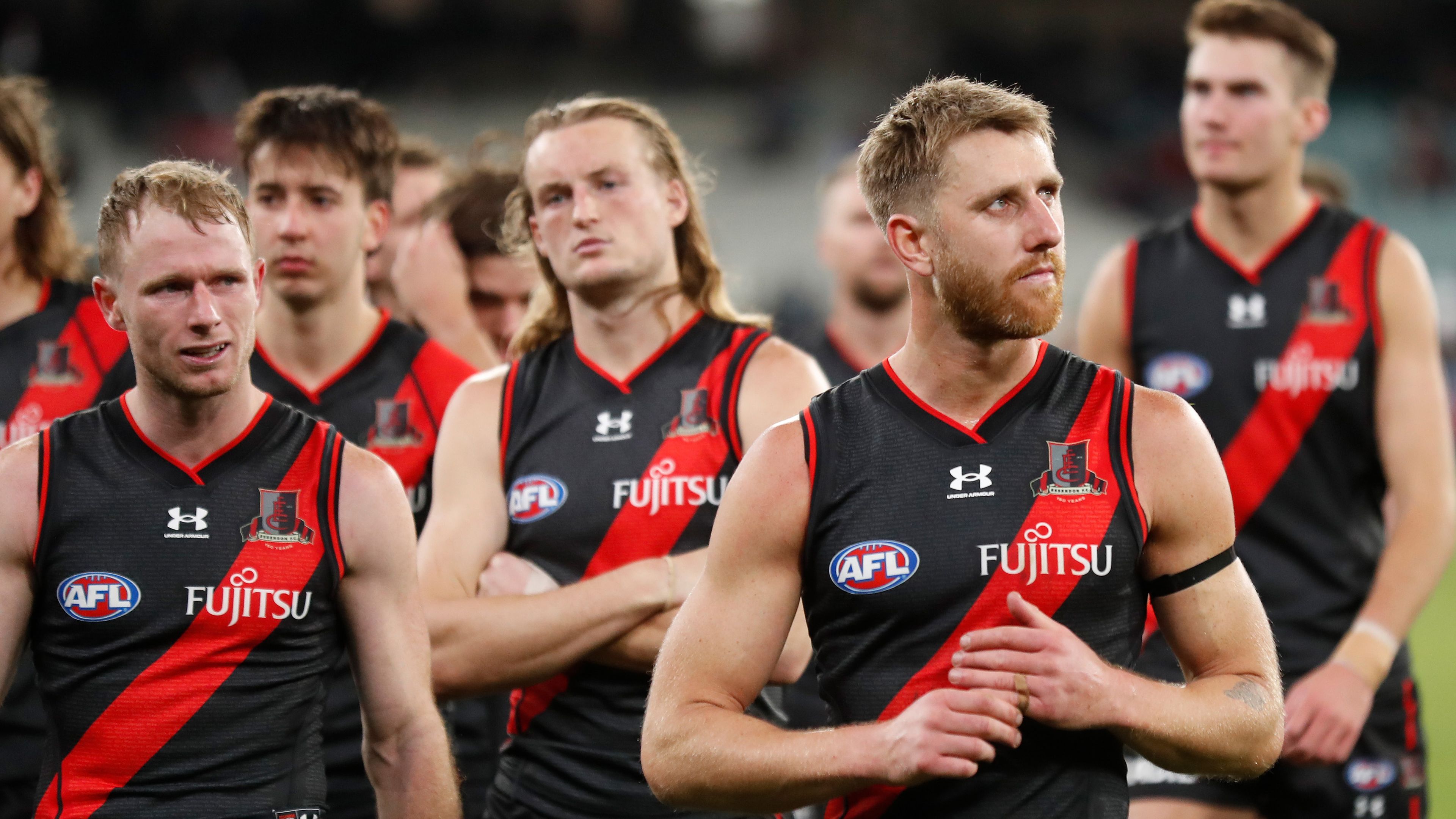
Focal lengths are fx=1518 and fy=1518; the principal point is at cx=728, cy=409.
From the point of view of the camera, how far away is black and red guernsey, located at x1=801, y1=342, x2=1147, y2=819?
3027 millimetres

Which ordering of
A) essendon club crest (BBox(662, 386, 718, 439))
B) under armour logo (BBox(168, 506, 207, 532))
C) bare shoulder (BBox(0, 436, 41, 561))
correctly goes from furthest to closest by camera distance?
essendon club crest (BBox(662, 386, 718, 439)) → under armour logo (BBox(168, 506, 207, 532)) → bare shoulder (BBox(0, 436, 41, 561))

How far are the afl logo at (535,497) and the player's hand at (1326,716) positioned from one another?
2292mm

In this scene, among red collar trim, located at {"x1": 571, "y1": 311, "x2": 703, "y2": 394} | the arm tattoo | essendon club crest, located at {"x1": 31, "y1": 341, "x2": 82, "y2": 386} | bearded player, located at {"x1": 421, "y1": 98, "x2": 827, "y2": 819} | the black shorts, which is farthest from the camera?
the black shorts

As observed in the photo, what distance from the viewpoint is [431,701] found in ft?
11.8

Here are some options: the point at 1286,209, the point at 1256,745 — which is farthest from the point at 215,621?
the point at 1286,209

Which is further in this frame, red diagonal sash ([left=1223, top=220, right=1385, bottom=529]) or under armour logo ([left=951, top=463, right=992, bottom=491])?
red diagonal sash ([left=1223, top=220, right=1385, bottom=529])

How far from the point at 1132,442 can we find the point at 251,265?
79.4 inches

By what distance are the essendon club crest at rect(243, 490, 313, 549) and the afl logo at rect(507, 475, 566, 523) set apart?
0.86 metres

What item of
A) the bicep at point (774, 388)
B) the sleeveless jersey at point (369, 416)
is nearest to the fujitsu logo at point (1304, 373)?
the bicep at point (774, 388)

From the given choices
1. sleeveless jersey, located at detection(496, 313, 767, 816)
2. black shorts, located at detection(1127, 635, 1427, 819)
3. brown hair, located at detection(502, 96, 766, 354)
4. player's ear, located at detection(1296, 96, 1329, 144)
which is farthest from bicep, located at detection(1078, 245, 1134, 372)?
sleeveless jersey, located at detection(496, 313, 767, 816)

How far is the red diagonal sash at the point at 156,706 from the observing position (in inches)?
130

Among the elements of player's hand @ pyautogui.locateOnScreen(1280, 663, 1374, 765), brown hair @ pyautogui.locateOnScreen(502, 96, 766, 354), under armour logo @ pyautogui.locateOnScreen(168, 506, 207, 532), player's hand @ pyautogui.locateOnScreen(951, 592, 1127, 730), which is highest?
brown hair @ pyautogui.locateOnScreen(502, 96, 766, 354)

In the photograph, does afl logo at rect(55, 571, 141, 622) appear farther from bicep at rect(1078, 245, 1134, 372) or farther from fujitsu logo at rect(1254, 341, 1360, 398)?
fujitsu logo at rect(1254, 341, 1360, 398)

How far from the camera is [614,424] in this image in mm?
4305
